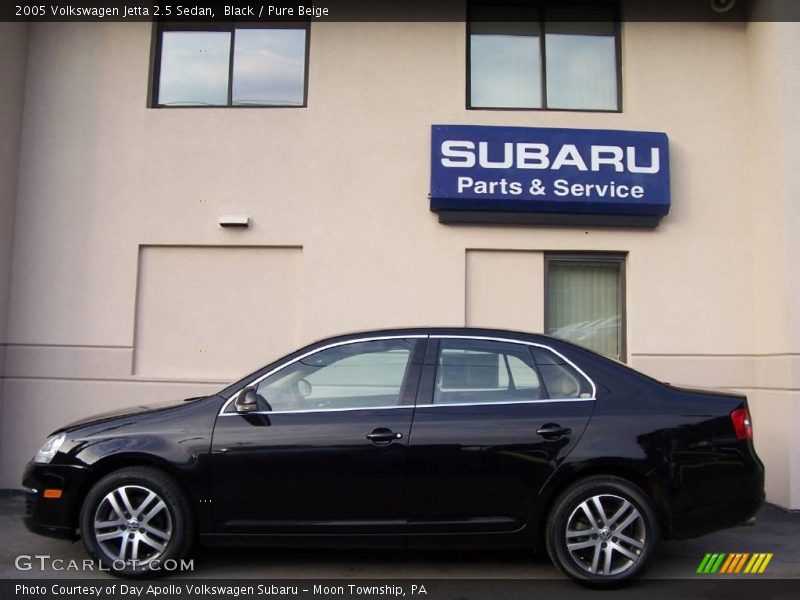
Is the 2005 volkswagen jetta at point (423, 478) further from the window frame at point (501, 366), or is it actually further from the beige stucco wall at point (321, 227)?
the beige stucco wall at point (321, 227)

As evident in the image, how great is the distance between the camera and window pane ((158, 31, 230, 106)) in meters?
8.19

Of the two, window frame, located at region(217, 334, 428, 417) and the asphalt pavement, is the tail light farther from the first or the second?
window frame, located at region(217, 334, 428, 417)

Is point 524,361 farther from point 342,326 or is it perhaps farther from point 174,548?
point 342,326

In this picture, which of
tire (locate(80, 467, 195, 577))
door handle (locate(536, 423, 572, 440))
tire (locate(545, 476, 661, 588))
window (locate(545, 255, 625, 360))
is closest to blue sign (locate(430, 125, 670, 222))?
window (locate(545, 255, 625, 360))

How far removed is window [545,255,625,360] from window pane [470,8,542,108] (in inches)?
74.5

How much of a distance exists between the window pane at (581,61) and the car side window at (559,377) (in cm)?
417

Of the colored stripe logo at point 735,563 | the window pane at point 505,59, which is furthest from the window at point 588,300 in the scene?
the colored stripe logo at point 735,563

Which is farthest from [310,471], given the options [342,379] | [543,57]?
[543,57]

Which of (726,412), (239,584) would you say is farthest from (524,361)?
(239,584)

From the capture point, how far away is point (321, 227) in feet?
25.5

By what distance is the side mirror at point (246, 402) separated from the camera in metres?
4.71

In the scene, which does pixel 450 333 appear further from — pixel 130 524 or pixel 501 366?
pixel 130 524

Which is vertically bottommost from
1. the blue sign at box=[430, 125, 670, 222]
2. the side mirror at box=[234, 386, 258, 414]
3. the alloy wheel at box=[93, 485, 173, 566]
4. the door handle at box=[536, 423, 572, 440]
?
the alloy wheel at box=[93, 485, 173, 566]

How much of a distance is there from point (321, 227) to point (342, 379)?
317 centimetres
